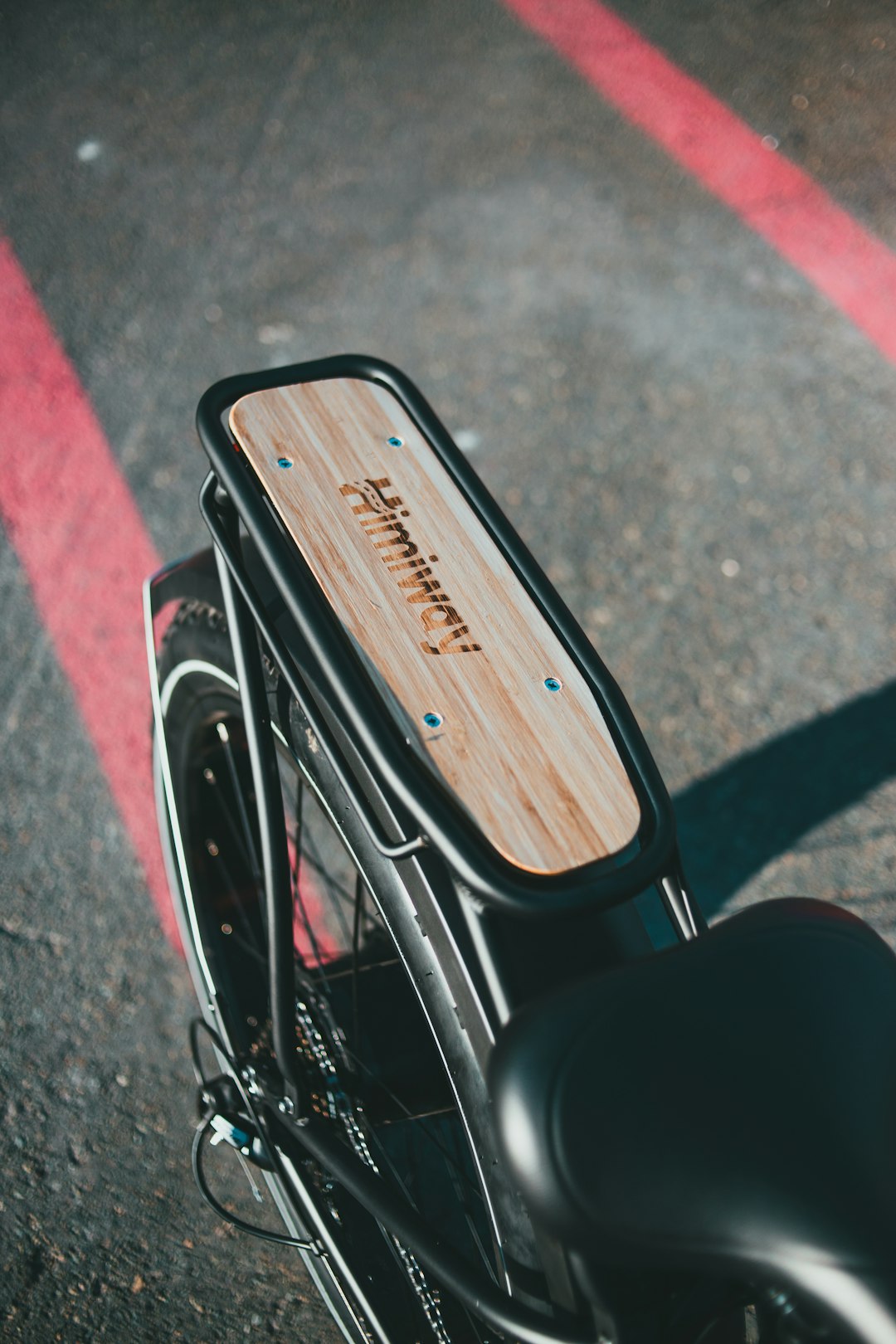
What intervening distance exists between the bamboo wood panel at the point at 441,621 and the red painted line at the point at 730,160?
2.47m

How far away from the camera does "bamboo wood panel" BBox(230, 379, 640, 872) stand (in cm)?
117

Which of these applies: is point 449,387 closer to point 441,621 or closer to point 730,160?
point 730,160

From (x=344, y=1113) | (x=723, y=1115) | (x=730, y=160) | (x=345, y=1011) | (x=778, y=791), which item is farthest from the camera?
(x=730, y=160)

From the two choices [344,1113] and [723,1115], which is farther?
[344,1113]

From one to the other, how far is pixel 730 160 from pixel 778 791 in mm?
2707

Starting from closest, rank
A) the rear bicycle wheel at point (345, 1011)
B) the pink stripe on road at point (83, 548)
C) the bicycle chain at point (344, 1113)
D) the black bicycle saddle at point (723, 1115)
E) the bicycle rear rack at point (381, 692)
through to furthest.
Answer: the black bicycle saddle at point (723, 1115) → the bicycle rear rack at point (381, 692) → the rear bicycle wheel at point (345, 1011) → the bicycle chain at point (344, 1113) → the pink stripe on road at point (83, 548)

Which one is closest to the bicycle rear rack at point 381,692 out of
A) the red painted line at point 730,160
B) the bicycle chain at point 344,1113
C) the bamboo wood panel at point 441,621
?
the bamboo wood panel at point 441,621

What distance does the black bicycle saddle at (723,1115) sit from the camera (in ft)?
2.87

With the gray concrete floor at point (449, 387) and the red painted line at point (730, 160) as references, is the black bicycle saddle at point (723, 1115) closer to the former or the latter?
the gray concrete floor at point (449, 387)

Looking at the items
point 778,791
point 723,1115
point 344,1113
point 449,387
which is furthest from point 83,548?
Result: point 723,1115

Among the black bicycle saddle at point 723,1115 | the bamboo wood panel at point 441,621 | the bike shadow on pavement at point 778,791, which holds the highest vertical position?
the bamboo wood panel at point 441,621

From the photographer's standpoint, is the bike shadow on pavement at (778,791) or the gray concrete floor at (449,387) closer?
the gray concrete floor at (449,387)

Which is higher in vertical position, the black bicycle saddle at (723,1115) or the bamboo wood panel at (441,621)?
the bamboo wood panel at (441,621)

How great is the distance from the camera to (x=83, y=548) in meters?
2.79
